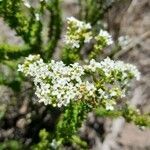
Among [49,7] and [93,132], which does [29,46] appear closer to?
[49,7]

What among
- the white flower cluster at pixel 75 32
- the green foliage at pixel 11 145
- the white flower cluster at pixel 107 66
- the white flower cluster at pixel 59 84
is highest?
the white flower cluster at pixel 75 32

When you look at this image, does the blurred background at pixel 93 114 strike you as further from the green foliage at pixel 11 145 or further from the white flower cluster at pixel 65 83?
the white flower cluster at pixel 65 83

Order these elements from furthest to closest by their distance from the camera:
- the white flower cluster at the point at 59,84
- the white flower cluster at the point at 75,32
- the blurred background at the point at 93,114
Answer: the blurred background at the point at 93,114 → the white flower cluster at the point at 75,32 → the white flower cluster at the point at 59,84

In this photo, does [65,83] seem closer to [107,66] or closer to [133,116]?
[107,66]

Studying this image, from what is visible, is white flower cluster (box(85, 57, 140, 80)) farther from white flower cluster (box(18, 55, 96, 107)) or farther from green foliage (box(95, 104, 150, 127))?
green foliage (box(95, 104, 150, 127))

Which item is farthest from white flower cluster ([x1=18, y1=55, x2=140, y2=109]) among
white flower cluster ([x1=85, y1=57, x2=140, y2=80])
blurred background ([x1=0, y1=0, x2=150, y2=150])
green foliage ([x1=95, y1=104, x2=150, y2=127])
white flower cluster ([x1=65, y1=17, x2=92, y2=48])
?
blurred background ([x1=0, y1=0, x2=150, y2=150])

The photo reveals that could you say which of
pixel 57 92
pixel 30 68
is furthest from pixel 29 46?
pixel 57 92

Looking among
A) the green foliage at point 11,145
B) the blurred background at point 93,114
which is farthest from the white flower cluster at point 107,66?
the green foliage at point 11,145
